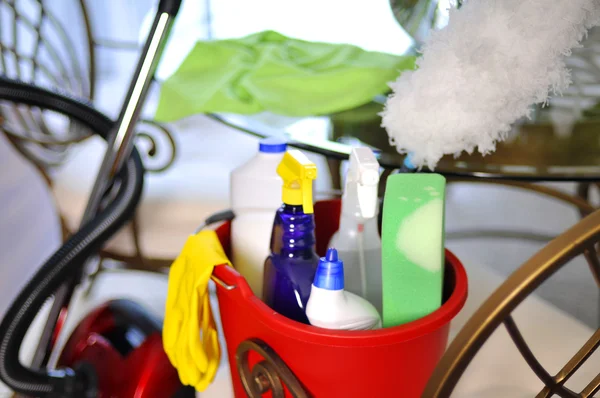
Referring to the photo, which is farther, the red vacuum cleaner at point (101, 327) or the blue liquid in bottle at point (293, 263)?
the red vacuum cleaner at point (101, 327)

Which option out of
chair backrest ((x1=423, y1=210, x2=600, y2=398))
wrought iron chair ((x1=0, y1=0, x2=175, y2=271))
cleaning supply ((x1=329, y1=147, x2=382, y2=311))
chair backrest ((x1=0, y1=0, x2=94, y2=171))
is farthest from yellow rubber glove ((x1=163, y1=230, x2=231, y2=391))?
chair backrest ((x1=0, y1=0, x2=94, y2=171))

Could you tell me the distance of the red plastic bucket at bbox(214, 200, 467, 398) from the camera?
397mm

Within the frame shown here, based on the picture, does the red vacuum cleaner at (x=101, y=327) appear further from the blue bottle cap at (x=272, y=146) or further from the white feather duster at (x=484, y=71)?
the white feather duster at (x=484, y=71)

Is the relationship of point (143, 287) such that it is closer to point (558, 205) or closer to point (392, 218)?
point (392, 218)

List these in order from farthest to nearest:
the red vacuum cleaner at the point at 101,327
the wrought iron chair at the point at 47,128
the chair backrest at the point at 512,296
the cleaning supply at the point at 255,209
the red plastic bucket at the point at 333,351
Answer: the wrought iron chair at the point at 47,128 → the red vacuum cleaner at the point at 101,327 → the cleaning supply at the point at 255,209 → the red plastic bucket at the point at 333,351 → the chair backrest at the point at 512,296

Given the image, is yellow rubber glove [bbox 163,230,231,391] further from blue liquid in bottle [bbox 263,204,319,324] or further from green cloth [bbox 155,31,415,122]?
green cloth [bbox 155,31,415,122]

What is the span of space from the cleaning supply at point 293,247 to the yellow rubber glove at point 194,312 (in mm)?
52

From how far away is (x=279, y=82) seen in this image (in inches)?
31.6

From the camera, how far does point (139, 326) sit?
0.75 m

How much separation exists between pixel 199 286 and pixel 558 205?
6.43ft

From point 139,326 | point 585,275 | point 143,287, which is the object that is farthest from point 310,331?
point 585,275

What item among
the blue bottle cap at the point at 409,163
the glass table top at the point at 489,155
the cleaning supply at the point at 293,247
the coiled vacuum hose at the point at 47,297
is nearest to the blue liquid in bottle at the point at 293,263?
the cleaning supply at the point at 293,247

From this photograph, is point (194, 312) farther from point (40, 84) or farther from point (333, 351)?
point (40, 84)

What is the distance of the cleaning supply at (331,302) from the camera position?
0.41 m
